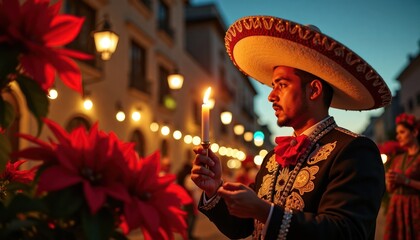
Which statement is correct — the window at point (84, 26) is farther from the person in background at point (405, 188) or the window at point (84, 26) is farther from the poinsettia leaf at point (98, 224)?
the poinsettia leaf at point (98, 224)

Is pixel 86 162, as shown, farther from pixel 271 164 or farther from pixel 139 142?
pixel 139 142

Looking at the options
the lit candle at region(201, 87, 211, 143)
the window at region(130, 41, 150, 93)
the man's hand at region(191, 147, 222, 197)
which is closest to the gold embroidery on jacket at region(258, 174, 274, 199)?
the man's hand at region(191, 147, 222, 197)

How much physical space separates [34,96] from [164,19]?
1745 cm

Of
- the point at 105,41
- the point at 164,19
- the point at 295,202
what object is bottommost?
the point at 295,202

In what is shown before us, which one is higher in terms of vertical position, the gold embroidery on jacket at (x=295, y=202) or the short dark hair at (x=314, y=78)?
the short dark hair at (x=314, y=78)

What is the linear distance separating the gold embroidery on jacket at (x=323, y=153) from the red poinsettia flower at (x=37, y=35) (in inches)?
53.6

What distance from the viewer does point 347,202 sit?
164 centimetres

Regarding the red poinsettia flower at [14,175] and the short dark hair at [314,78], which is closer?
the red poinsettia flower at [14,175]

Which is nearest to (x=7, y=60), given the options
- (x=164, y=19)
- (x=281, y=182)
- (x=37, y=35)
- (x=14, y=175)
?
(x=37, y=35)

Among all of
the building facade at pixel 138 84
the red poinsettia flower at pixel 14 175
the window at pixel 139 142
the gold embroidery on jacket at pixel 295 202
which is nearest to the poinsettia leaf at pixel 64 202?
the red poinsettia flower at pixel 14 175

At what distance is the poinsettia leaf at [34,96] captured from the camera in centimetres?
96

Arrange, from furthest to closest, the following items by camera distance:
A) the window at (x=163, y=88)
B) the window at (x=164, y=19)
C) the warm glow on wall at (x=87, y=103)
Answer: the window at (x=164, y=19) → the window at (x=163, y=88) → the warm glow on wall at (x=87, y=103)

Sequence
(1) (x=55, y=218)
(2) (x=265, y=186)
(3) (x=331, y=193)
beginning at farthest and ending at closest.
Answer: (2) (x=265, y=186)
(3) (x=331, y=193)
(1) (x=55, y=218)

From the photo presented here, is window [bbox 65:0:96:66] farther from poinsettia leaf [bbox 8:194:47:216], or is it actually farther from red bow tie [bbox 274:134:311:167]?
poinsettia leaf [bbox 8:194:47:216]
